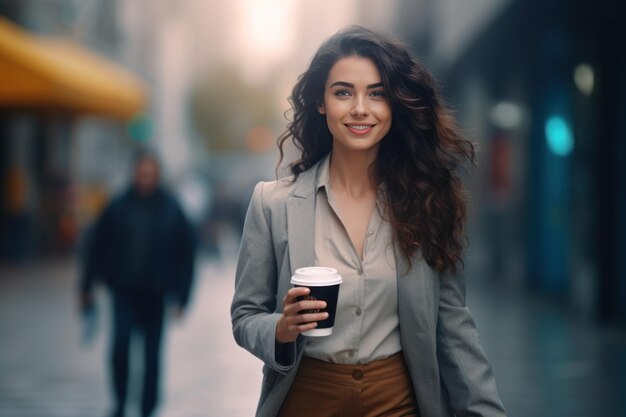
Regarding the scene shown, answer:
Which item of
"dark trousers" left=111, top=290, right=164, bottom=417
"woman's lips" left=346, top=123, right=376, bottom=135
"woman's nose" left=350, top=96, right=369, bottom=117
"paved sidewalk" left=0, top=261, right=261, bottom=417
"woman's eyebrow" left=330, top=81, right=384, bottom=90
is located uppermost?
"woman's eyebrow" left=330, top=81, right=384, bottom=90

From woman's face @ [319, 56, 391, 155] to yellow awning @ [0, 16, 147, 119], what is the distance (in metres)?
13.1

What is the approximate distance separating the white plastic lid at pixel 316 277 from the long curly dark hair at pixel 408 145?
370mm

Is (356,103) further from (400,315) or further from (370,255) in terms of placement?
(400,315)

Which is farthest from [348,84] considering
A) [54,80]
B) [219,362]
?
[54,80]

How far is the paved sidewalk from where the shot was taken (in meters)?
6.61

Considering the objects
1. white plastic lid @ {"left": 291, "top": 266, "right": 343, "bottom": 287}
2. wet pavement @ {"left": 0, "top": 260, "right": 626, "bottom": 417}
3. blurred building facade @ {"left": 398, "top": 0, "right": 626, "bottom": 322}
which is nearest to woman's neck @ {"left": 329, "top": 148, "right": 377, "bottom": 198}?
white plastic lid @ {"left": 291, "top": 266, "right": 343, "bottom": 287}

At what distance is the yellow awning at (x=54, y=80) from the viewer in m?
15.9

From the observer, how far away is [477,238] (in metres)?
23.3

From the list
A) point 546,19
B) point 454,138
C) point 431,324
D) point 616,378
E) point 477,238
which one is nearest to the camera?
point 431,324

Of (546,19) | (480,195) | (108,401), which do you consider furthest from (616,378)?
(480,195)

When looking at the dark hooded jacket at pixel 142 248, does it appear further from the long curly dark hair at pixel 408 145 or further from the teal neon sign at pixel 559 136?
the teal neon sign at pixel 559 136

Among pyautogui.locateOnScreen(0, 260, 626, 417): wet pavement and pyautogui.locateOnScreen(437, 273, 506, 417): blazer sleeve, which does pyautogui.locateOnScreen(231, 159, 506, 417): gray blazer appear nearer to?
pyautogui.locateOnScreen(437, 273, 506, 417): blazer sleeve

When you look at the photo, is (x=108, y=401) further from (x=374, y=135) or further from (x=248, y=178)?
(x=248, y=178)

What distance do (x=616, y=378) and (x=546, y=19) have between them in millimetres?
6594
